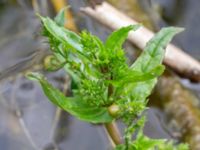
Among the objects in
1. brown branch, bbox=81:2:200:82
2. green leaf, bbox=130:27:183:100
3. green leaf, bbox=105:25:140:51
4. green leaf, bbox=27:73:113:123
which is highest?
green leaf, bbox=105:25:140:51

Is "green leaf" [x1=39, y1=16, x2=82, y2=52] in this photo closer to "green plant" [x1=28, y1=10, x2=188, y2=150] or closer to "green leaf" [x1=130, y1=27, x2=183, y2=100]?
"green plant" [x1=28, y1=10, x2=188, y2=150]

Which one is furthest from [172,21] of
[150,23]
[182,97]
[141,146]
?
[141,146]

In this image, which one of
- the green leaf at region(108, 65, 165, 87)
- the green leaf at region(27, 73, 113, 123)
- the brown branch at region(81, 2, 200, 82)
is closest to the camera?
the green leaf at region(108, 65, 165, 87)

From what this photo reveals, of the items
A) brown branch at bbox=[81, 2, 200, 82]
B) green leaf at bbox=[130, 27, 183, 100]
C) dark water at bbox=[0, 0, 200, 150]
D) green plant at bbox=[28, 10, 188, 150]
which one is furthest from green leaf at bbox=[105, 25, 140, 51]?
brown branch at bbox=[81, 2, 200, 82]

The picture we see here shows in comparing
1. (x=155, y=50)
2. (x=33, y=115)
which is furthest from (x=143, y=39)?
(x=155, y=50)

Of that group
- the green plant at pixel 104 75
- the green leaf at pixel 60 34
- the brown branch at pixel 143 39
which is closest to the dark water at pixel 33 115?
the brown branch at pixel 143 39

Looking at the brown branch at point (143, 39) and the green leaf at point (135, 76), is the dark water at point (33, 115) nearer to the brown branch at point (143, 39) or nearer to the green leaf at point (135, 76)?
the brown branch at point (143, 39)
